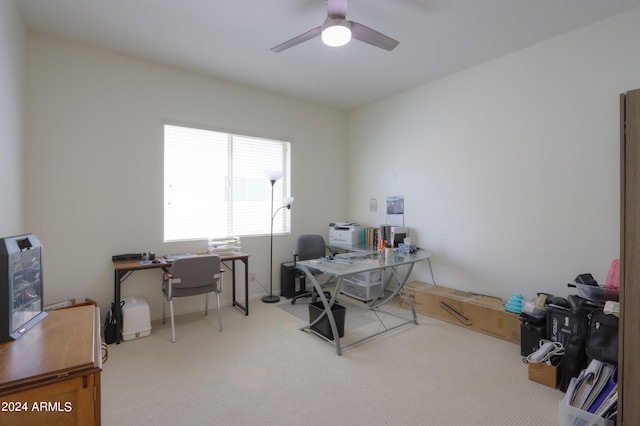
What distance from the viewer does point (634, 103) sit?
146 centimetres

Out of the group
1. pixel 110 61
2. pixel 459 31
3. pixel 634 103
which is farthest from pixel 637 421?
pixel 110 61

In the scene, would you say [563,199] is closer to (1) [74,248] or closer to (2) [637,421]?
(2) [637,421]

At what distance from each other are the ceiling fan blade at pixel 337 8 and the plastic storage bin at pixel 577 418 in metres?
2.90

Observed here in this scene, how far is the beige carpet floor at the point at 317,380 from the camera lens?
2012mm

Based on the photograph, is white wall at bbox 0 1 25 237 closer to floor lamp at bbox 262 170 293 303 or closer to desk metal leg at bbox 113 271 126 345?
desk metal leg at bbox 113 271 126 345

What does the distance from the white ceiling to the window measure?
34.6 inches

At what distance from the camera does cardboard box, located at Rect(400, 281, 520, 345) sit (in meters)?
3.07

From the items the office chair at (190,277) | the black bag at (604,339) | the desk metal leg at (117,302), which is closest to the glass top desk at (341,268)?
the office chair at (190,277)

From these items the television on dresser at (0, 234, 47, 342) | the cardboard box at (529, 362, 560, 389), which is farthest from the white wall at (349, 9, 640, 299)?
the television on dresser at (0, 234, 47, 342)

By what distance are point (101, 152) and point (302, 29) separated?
2.42 m

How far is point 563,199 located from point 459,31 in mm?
1869

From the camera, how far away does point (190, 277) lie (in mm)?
3150

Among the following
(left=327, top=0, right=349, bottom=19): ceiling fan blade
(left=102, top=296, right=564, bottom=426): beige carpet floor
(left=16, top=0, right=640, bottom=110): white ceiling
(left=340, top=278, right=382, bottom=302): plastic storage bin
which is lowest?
(left=102, top=296, right=564, bottom=426): beige carpet floor

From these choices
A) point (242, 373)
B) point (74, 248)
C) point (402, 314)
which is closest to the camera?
point (242, 373)
